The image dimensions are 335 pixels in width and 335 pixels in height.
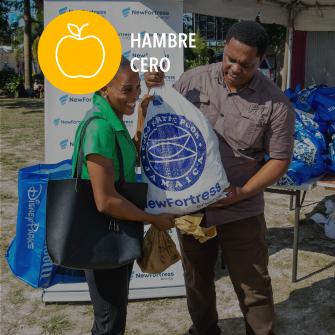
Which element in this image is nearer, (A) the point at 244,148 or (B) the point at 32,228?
(A) the point at 244,148

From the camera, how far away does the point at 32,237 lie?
9.65 ft

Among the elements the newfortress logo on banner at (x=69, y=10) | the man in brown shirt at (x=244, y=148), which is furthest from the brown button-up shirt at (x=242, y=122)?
the newfortress logo on banner at (x=69, y=10)

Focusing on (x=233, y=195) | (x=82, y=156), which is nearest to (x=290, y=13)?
(x=233, y=195)

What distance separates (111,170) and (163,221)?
409 millimetres

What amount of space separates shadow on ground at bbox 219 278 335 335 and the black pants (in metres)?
1.26

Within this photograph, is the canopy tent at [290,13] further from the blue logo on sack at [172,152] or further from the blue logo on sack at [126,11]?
the blue logo on sack at [172,152]

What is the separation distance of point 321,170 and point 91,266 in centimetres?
265

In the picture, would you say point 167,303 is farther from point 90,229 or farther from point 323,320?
point 90,229

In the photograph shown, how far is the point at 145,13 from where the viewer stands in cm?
300

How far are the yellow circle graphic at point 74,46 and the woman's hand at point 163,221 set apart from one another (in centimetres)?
114

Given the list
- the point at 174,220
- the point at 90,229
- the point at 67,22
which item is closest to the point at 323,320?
the point at 174,220

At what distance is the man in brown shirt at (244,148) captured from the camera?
2.10 m

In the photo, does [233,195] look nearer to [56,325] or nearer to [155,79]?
[155,79]

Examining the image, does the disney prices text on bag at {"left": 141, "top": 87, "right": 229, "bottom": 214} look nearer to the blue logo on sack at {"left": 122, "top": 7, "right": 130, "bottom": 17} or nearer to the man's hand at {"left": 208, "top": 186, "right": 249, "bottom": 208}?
the man's hand at {"left": 208, "top": 186, "right": 249, "bottom": 208}
